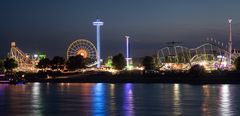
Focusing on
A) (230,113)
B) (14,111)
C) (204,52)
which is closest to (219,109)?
(230,113)

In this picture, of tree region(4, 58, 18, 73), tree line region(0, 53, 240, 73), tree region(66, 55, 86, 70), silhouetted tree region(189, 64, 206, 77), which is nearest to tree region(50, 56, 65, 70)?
tree line region(0, 53, 240, 73)

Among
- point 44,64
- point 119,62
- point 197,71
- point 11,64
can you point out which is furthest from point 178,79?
point 44,64

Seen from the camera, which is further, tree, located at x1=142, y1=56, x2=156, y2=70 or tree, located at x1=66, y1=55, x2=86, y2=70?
tree, located at x1=142, y1=56, x2=156, y2=70

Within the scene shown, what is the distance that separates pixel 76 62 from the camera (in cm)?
16950

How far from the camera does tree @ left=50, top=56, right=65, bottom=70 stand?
187750 mm

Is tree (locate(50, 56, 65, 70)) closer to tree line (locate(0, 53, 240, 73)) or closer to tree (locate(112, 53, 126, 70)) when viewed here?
tree line (locate(0, 53, 240, 73))

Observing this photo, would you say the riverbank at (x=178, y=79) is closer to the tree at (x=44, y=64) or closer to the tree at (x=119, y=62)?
the tree at (x=119, y=62)

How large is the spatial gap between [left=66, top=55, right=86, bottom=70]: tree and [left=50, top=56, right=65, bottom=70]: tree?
471 inches

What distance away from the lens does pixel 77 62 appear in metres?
170

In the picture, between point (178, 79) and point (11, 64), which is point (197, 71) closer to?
point (178, 79)

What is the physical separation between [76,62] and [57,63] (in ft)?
66.7

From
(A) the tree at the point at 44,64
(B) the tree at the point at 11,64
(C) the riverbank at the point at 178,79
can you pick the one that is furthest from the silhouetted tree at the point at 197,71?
(B) the tree at the point at 11,64

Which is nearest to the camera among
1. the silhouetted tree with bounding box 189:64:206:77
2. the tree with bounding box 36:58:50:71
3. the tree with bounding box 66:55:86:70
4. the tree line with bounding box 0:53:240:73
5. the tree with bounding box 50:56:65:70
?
the silhouetted tree with bounding box 189:64:206:77

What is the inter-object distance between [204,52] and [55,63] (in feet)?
157
